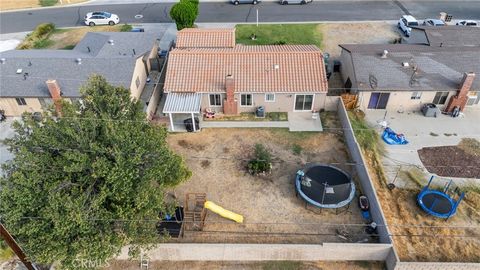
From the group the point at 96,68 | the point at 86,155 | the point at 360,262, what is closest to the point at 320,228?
the point at 360,262

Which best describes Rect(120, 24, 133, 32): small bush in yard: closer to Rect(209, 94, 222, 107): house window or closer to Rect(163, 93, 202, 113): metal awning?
Rect(163, 93, 202, 113): metal awning

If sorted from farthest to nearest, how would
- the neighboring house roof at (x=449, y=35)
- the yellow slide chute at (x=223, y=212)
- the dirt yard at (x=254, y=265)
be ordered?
the neighboring house roof at (x=449, y=35) < the yellow slide chute at (x=223, y=212) < the dirt yard at (x=254, y=265)

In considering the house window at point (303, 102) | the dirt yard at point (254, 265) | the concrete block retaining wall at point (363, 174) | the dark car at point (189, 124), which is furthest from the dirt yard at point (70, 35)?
the concrete block retaining wall at point (363, 174)

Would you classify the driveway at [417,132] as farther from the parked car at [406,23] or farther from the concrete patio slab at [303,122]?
the parked car at [406,23]

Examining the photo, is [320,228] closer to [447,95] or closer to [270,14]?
[447,95]

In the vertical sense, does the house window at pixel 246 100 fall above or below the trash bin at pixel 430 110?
above
